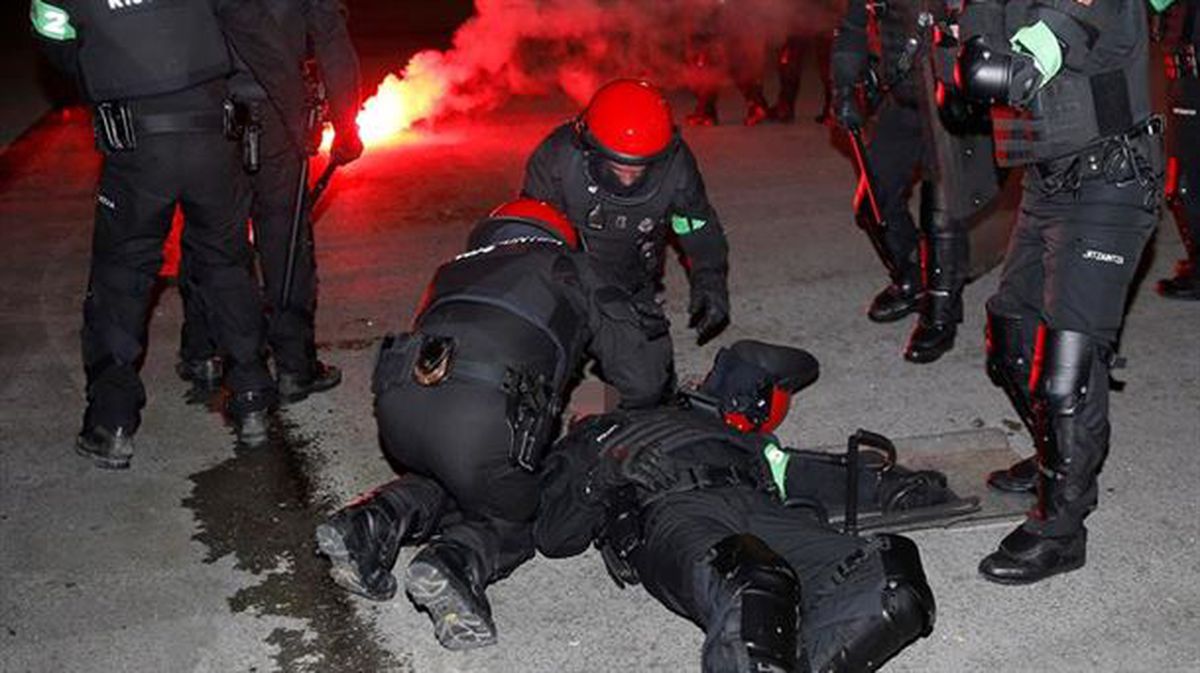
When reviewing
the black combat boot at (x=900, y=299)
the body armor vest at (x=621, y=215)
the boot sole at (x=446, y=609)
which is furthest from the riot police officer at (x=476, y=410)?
the black combat boot at (x=900, y=299)

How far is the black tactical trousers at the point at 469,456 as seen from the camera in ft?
14.2

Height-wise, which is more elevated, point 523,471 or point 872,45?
point 872,45

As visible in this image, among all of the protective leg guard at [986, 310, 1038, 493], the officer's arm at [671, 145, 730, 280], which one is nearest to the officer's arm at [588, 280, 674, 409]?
the officer's arm at [671, 145, 730, 280]

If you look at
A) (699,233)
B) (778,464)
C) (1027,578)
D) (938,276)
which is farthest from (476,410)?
(938,276)

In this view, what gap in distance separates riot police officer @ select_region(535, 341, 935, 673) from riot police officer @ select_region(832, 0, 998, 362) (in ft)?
5.96

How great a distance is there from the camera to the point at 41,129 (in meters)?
12.6

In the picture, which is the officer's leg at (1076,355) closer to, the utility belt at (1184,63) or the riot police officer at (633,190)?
the riot police officer at (633,190)

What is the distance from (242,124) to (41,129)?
7670 mm

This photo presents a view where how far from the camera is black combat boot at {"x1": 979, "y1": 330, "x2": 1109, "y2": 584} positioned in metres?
4.60

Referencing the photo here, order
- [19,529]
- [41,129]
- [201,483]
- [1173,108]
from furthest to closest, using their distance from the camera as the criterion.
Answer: [41,129] → [1173,108] → [201,483] → [19,529]

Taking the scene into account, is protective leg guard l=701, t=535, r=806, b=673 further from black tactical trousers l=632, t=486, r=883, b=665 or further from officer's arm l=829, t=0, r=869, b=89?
officer's arm l=829, t=0, r=869, b=89

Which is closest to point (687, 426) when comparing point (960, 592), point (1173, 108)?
point (960, 592)

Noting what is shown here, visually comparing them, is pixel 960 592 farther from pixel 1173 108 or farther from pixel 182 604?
pixel 1173 108

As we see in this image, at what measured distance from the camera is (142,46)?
532 cm
